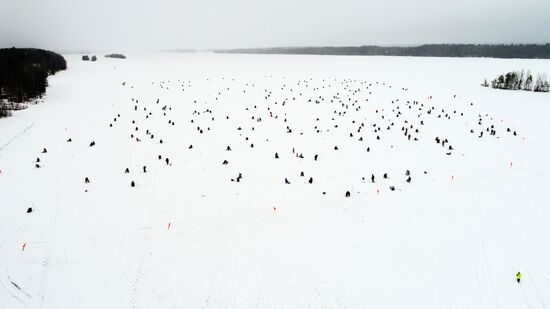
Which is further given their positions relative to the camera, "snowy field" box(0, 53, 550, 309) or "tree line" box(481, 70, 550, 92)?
"tree line" box(481, 70, 550, 92)

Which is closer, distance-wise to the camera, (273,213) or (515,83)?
(273,213)

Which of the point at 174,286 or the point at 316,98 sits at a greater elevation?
the point at 316,98

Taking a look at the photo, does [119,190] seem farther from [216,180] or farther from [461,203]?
[461,203]

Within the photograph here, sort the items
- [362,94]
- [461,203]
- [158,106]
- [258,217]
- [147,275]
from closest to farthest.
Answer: [147,275] < [258,217] < [461,203] < [158,106] < [362,94]

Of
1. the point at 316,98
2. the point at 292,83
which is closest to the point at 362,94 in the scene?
the point at 316,98

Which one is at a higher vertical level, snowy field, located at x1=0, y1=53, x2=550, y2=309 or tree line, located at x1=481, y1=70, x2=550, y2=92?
tree line, located at x1=481, y1=70, x2=550, y2=92

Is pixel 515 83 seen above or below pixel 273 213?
above

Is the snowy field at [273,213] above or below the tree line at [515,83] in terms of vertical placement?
below

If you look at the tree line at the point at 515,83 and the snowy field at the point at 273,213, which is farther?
the tree line at the point at 515,83
